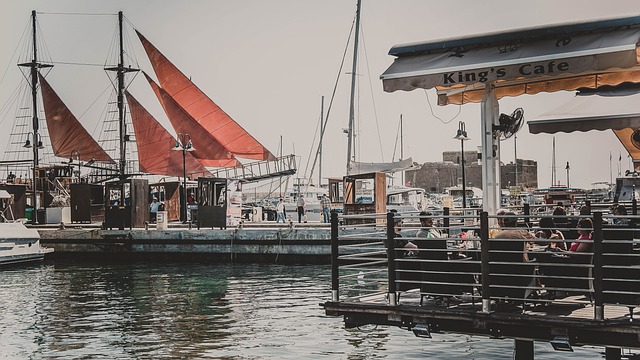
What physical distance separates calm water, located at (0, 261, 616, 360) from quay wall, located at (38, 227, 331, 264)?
1.98m

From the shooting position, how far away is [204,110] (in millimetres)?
53281

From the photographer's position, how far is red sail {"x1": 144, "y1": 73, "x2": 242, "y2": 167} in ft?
169

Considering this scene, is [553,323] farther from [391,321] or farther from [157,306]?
[157,306]

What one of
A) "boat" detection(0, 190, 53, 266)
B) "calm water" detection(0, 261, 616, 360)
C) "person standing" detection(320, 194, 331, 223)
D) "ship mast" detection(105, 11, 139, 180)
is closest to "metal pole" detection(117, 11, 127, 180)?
"ship mast" detection(105, 11, 139, 180)

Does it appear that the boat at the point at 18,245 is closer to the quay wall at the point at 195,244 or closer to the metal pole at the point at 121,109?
the quay wall at the point at 195,244

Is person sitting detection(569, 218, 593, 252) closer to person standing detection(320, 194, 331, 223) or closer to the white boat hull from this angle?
the white boat hull

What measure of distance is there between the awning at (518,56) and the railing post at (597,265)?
79.5 inches

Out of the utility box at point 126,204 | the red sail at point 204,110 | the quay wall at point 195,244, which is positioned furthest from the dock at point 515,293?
the red sail at point 204,110

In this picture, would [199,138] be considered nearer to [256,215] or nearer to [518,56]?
[256,215]

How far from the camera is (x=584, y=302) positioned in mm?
8430

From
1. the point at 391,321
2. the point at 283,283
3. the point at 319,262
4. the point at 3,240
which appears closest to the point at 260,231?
the point at 319,262

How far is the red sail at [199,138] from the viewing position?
51.5 meters

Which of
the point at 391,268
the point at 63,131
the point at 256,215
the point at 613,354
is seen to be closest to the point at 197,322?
the point at 391,268

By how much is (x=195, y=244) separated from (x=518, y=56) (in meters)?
23.3
